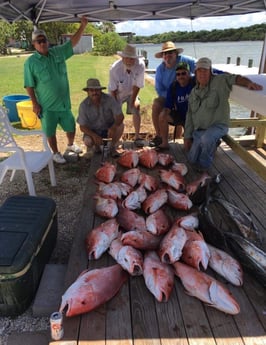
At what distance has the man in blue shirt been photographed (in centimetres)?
482

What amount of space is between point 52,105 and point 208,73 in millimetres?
2474

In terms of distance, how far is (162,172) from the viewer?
3830 mm

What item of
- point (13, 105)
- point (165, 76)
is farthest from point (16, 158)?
point (13, 105)

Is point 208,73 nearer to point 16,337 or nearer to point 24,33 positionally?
point 16,337

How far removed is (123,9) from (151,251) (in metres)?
4.96

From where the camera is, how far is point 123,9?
5832mm

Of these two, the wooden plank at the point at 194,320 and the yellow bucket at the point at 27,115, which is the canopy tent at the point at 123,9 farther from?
the wooden plank at the point at 194,320

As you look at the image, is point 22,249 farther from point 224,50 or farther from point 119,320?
point 224,50

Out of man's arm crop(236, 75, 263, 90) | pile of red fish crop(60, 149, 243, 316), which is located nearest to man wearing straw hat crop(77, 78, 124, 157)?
pile of red fish crop(60, 149, 243, 316)

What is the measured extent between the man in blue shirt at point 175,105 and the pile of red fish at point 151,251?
1751 millimetres

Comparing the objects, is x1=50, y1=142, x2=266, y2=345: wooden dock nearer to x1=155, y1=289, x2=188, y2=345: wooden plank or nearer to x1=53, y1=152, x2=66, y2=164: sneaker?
x1=155, y1=289, x2=188, y2=345: wooden plank

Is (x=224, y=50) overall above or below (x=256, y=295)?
below

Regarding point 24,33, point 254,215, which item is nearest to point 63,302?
point 254,215

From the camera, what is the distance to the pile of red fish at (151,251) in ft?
6.90
